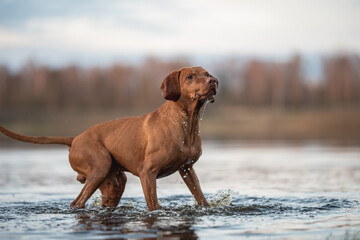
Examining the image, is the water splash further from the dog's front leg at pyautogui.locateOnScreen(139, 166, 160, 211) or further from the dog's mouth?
the dog's mouth

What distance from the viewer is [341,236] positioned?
6.02 m

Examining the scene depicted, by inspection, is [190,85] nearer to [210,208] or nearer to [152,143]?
[152,143]

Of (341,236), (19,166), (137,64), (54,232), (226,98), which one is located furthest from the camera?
(137,64)

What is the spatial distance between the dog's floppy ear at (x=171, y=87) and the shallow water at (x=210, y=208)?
5.71ft

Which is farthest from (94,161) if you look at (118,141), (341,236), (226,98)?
(226,98)

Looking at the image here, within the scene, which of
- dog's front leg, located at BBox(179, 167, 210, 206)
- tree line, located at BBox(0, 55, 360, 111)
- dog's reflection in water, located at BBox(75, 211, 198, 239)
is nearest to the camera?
dog's reflection in water, located at BBox(75, 211, 198, 239)

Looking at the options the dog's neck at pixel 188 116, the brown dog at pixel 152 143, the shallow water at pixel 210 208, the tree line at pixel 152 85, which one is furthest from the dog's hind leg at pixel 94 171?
the tree line at pixel 152 85

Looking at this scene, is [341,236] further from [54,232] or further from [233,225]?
[54,232]

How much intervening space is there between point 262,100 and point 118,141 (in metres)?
73.0

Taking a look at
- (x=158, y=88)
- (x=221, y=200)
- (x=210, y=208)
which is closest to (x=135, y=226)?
(x=210, y=208)

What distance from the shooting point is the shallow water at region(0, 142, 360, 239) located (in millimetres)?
6461

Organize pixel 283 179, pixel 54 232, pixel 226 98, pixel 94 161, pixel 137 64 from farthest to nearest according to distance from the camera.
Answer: pixel 137 64, pixel 226 98, pixel 283 179, pixel 94 161, pixel 54 232

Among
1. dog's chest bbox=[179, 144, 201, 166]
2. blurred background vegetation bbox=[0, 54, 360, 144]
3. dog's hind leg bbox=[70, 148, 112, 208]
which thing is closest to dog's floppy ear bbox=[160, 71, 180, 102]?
dog's chest bbox=[179, 144, 201, 166]

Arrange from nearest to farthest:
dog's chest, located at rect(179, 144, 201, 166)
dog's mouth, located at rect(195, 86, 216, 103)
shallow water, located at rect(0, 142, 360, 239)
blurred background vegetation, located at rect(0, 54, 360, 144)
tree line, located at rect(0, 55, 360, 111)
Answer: shallow water, located at rect(0, 142, 360, 239) → dog's mouth, located at rect(195, 86, 216, 103) → dog's chest, located at rect(179, 144, 201, 166) → blurred background vegetation, located at rect(0, 54, 360, 144) → tree line, located at rect(0, 55, 360, 111)
